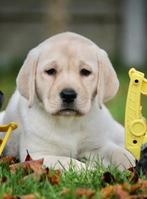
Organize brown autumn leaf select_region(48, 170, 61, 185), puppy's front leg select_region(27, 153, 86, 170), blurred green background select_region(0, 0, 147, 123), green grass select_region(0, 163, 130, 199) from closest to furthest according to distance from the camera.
→ green grass select_region(0, 163, 130, 199) < brown autumn leaf select_region(48, 170, 61, 185) < puppy's front leg select_region(27, 153, 86, 170) < blurred green background select_region(0, 0, 147, 123)

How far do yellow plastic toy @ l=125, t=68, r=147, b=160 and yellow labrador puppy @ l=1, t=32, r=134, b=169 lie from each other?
0.25 meters

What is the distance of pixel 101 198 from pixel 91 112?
68.7 inches

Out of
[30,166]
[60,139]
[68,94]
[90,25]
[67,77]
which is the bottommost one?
[30,166]

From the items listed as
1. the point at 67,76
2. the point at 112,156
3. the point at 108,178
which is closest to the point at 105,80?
the point at 67,76

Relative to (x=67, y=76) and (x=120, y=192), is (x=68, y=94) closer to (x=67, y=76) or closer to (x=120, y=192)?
(x=67, y=76)

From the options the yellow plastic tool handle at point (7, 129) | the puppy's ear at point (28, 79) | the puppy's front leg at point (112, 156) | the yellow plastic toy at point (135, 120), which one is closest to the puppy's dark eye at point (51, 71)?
the puppy's ear at point (28, 79)

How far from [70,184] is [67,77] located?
1.14 meters

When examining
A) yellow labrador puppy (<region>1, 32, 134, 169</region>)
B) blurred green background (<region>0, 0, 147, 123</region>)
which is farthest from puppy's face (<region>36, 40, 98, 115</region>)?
blurred green background (<region>0, 0, 147, 123</region>)

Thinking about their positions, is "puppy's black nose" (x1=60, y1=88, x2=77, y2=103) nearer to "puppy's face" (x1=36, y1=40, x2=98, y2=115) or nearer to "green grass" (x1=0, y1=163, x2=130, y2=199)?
"puppy's face" (x1=36, y1=40, x2=98, y2=115)

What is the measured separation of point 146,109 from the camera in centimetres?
1141

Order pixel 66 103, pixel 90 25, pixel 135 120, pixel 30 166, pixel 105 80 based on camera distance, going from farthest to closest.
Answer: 1. pixel 90 25
2. pixel 105 80
3. pixel 66 103
4. pixel 135 120
5. pixel 30 166

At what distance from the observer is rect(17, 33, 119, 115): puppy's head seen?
20.9 feet

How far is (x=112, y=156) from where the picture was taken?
671 cm

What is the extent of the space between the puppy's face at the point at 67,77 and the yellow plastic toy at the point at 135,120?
0.36 meters
